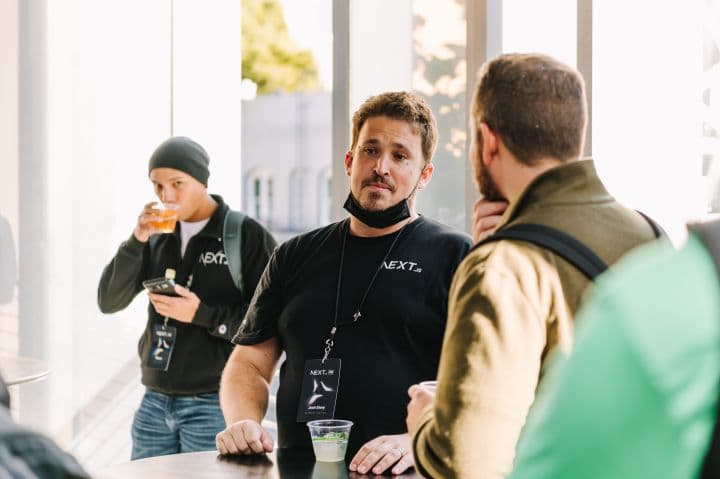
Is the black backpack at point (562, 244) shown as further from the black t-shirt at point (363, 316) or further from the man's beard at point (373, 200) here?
the man's beard at point (373, 200)

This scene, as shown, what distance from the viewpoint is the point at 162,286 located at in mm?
3648

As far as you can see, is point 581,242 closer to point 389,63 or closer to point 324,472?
point 324,472

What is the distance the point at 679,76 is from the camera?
10.5ft

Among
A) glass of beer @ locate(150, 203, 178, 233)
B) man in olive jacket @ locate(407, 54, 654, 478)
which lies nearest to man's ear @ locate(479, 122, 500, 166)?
man in olive jacket @ locate(407, 54, 654, 478)

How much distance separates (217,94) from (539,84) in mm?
4667

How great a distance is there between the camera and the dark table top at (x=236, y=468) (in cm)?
220

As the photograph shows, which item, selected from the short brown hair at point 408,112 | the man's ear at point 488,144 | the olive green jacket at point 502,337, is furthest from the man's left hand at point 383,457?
the short brown hair at point 408,112

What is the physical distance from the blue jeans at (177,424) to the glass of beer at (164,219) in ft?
2.15

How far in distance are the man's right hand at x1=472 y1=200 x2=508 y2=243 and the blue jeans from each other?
1.96 m

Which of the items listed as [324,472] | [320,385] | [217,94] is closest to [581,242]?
[324,472]

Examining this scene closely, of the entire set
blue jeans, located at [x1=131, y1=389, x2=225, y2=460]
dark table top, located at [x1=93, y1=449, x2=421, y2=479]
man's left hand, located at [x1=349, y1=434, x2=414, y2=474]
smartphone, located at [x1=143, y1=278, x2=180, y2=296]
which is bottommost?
blue jeans, located at [x1=131, y1=389, x2=225, y2=460]

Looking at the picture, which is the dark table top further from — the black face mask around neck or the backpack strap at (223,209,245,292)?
the backpack strap at (223,209,245,292)

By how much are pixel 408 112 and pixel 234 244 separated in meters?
1.14

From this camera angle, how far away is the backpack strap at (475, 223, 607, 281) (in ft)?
4.87
